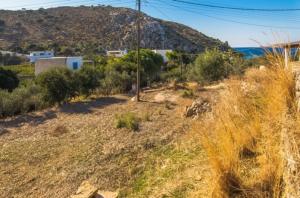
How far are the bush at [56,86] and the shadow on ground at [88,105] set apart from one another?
0.76m

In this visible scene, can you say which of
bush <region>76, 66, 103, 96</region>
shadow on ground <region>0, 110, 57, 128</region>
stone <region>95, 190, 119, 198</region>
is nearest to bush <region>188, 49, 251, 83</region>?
bush <region>76, 66, 103, 96</region>

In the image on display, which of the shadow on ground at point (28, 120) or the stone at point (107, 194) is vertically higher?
the stone at point (107, 194)

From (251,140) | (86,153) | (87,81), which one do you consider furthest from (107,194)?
(87,81)

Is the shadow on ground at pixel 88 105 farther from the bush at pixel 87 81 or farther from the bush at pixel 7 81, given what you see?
the bush at pixel 7 81

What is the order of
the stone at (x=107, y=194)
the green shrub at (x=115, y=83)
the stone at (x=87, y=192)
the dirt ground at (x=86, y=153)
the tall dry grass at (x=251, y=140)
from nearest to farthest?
the tall dry grass at (x=251, y=140) < the stone at (x=87, y=192) < the stone at (x=107, y=194) < the dirt ground at (x=86, y=153) < the green shrub at (x=115, y=83)

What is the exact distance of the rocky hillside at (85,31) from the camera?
52531 millimetres

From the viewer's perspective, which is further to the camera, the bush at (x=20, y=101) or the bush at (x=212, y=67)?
the bush at (x=212, y=67)

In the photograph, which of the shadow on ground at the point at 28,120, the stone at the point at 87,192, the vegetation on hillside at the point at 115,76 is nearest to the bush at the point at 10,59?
the vegetation on hillside at the point at 115,76

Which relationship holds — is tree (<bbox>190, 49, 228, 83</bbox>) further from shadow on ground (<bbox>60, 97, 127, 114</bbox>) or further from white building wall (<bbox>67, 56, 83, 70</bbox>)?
white building wall (<bbox>67, 56, 83, 70</bbox>)

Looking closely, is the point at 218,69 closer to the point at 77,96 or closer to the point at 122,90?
the point at 122,90

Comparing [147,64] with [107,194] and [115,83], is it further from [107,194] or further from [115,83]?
[107,194]

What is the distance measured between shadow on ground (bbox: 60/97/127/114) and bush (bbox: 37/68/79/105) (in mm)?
763

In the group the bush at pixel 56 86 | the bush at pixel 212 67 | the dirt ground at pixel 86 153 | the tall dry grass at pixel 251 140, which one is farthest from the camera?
the bush at pixel 212 67

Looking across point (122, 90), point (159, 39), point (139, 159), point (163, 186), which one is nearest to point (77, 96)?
point (122, 90)
